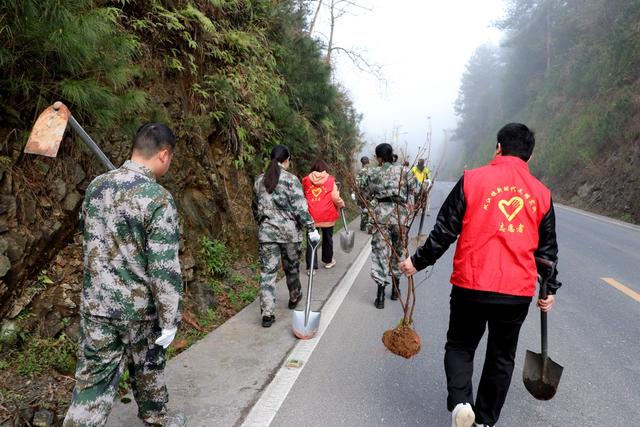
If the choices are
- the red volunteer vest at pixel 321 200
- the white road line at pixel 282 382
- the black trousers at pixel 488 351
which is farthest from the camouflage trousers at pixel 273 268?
the black trousers at pixel 488 351

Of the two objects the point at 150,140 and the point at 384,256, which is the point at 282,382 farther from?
the point at 384,256

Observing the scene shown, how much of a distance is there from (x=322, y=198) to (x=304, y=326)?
3111 mm

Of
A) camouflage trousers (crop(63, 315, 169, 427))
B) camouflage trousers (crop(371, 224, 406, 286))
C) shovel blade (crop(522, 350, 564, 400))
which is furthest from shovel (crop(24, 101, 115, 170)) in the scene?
camouflage trousers (crop(371, 224, 406, 286))

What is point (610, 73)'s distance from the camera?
77.7ft

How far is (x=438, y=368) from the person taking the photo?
12.2 ft

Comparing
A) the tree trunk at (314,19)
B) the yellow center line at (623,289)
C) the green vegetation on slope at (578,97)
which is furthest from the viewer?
the green vegetation on slope at (578,97)

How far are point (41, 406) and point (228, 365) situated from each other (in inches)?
53.2

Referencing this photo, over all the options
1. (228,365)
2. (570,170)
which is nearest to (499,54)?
(570,170)

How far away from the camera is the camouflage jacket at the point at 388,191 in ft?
17.4

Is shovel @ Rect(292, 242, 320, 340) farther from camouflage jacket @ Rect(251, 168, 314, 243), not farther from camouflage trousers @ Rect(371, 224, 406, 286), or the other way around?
camouflage trousers @ Rect(371, 224, 406, 286)

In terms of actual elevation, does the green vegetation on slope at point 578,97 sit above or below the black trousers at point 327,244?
above

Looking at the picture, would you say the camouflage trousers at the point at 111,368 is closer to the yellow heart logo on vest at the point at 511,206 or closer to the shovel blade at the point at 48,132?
the shovel blade at the point at 48,132

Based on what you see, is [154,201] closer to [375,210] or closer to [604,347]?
[375,210]

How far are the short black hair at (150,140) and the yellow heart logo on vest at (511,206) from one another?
A: 1.96 metres
